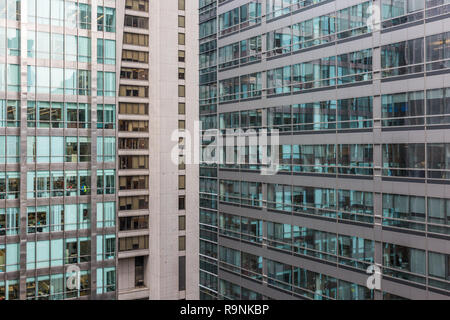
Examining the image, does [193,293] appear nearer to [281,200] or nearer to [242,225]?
[242,225]

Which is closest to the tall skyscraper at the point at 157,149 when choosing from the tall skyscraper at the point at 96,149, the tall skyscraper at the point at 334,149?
the tall skyscraper at the point at 96,149

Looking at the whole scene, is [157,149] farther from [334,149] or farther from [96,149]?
[334,149]

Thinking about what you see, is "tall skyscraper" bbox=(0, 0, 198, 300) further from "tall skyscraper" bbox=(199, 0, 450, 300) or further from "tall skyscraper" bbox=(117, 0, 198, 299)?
"tall skyscraper" bbox=(199, 0, 450, 300)

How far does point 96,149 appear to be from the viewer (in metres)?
19.9

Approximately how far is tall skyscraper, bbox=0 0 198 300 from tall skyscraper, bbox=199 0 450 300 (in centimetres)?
495

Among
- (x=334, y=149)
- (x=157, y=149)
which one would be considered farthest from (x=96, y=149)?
(x=334, y=149)

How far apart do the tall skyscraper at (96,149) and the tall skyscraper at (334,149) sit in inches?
195

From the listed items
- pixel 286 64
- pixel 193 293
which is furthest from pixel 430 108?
pixel 193 293

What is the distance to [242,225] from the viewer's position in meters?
16.7

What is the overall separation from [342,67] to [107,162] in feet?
37.2

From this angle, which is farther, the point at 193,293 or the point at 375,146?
the point at 193,293

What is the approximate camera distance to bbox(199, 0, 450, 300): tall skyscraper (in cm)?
1057

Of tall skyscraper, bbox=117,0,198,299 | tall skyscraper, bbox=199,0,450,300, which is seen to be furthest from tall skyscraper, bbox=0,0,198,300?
tall skyscraper, bbox=199,0,450,300

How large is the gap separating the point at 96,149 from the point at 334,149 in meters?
10.8
